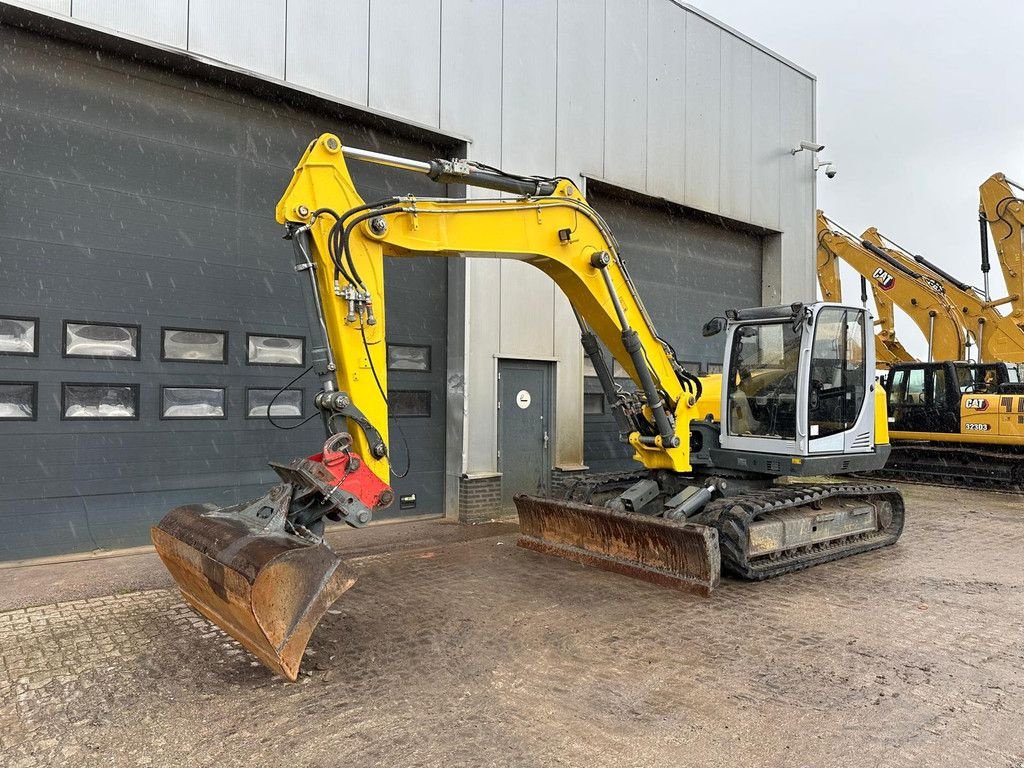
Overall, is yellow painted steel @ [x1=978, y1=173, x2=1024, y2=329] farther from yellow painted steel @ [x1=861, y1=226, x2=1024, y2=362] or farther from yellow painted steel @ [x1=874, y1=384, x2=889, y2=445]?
yellow painted steel @ [x1=874, y1=384, x2=889, y2=445]

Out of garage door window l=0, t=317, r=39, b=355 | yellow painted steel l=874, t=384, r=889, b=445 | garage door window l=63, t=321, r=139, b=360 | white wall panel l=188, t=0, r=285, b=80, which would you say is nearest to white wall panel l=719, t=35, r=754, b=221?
yellow painted steel l=874, t=384, r=889, b=445

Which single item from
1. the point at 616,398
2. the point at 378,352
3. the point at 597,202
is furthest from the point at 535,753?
the point at 597,202

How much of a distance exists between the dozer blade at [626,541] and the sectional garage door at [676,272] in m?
4.03

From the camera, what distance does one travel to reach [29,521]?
7246 mm

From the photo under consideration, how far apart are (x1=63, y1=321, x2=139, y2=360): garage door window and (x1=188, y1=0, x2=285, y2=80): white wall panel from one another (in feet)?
9.82

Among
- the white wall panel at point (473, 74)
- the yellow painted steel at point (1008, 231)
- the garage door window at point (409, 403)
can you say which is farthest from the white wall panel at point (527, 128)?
the yellow painted steel at point (1008, 231)

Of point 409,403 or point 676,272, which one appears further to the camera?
point 676,272

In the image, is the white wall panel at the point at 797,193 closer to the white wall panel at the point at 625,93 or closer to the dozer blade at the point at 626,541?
the white wall panel at the point at 625,93

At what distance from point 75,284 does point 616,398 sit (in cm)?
558

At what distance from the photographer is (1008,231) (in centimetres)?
1567

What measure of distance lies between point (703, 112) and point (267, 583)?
37.3 feet

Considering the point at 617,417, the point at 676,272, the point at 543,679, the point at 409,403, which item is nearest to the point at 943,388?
the point at 676,272

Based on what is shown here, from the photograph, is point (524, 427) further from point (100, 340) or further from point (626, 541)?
point (100, 340)

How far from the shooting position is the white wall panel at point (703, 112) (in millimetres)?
12664
